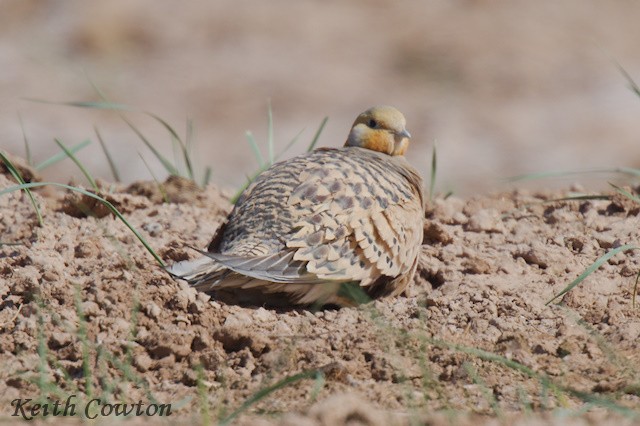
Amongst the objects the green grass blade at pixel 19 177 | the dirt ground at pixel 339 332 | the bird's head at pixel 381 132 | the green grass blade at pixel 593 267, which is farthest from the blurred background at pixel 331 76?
the green grass blade at pixel 593 267

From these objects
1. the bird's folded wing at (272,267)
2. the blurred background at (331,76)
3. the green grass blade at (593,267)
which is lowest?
the blurred background at (331,76)

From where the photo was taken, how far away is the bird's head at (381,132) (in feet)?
20.1

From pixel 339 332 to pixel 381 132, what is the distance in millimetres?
1703

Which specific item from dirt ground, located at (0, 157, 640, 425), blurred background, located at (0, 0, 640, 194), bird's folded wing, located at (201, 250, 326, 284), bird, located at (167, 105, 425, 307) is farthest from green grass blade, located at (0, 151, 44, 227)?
blurred background, located at (0, 0, 640, 194)

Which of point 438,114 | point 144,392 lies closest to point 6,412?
point 144,392

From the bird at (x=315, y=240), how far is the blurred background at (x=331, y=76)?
675 centimetres

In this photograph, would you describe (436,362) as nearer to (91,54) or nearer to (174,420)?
(174,420)

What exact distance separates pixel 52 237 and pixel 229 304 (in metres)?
1.01

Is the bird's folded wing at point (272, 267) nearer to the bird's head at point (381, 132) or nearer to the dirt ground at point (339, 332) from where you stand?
the dirt ground at point (339, 332)

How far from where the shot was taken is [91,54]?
51.5ft

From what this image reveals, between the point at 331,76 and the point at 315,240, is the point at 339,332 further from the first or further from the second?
the point at 331,76

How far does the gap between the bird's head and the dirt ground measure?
1.63ft

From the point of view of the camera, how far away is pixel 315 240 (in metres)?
5.01

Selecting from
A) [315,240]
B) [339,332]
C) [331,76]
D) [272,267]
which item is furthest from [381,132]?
[331,76]
